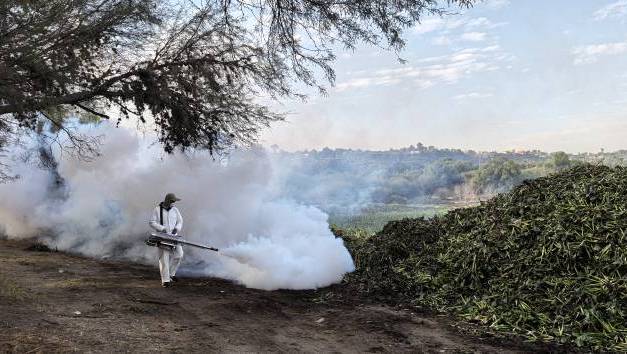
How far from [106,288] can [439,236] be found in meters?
6.69

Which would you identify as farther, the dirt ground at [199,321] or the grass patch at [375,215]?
the grass patch at [375,215]

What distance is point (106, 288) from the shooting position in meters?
9.47

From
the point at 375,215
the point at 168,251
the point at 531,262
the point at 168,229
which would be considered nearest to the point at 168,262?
the point at 168,251

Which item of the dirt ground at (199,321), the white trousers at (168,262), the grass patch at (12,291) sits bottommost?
the dirt ground at (199,321)

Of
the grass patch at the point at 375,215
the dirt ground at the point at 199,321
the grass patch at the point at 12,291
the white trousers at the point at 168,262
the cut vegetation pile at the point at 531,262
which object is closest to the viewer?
the dirt ground at the point at 199,321

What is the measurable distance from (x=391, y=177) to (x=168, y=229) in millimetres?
17093

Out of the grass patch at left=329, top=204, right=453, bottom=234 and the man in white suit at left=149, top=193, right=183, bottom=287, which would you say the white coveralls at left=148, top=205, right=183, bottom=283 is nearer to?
the man in white suit at left=149, top=193, right=183, bottom=287

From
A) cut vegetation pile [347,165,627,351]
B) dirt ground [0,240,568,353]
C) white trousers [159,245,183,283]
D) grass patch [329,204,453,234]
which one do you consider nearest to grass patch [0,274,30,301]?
dirt ground [0,240,568,353]

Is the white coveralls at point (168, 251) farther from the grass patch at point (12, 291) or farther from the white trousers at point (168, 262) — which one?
the grass patch at point (12, 291)

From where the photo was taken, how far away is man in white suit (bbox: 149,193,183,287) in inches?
396

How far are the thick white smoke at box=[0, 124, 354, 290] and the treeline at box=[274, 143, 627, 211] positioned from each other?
4627 mm

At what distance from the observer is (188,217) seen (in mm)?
14219

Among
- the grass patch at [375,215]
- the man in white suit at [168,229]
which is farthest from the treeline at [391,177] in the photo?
the man in white suit at [168,229]

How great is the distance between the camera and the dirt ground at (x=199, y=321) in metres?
6.23
